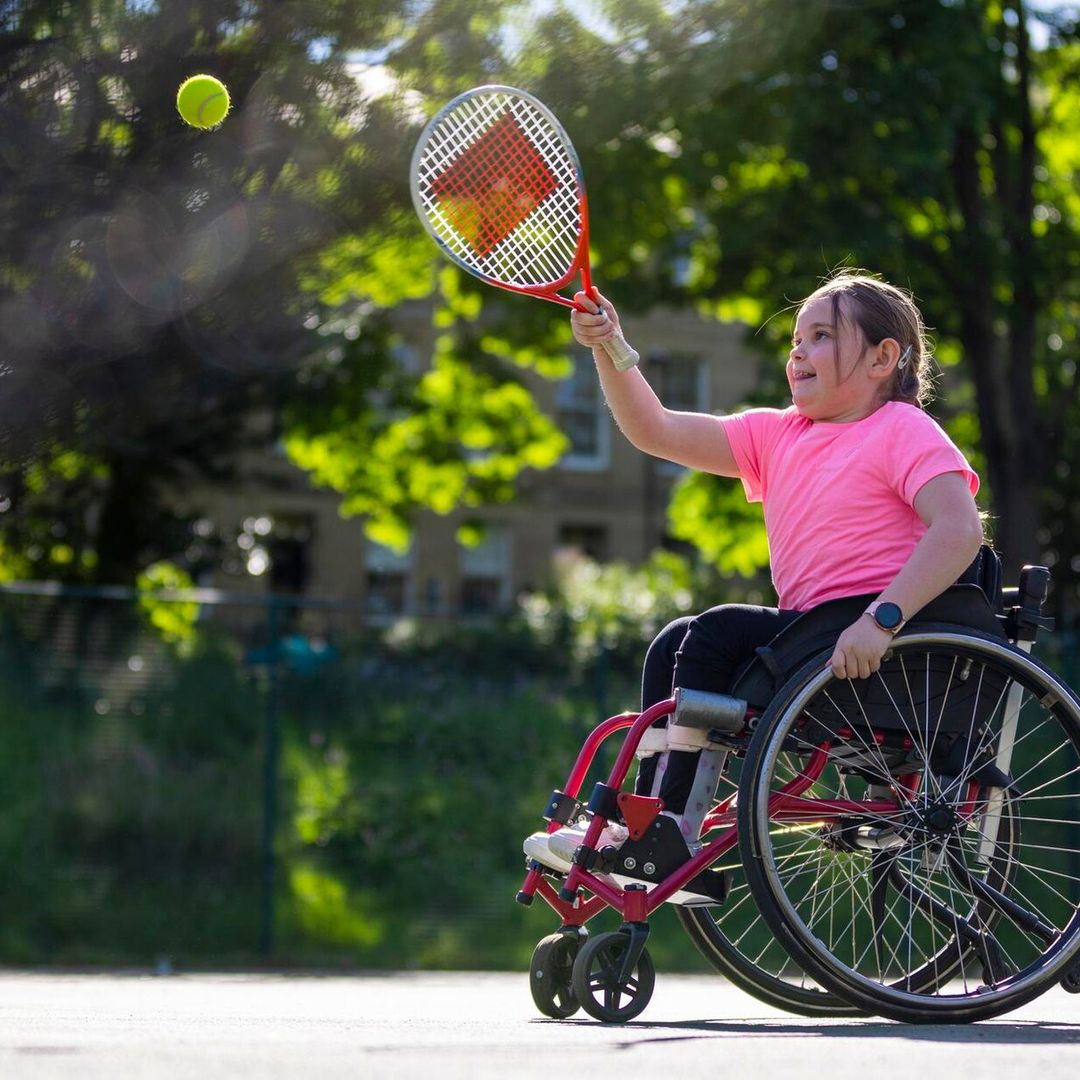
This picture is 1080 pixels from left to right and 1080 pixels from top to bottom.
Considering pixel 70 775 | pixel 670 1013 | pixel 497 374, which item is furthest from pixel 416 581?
pixel 670 1013

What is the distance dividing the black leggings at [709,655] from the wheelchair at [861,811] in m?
0.07

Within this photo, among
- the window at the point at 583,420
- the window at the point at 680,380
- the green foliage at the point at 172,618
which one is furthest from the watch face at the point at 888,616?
the window at the point at 680,380

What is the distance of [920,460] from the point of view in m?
3.83

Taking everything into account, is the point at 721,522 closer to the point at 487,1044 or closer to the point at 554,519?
the point at 487,1044

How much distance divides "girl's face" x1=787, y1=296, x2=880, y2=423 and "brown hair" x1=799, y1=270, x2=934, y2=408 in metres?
0.02

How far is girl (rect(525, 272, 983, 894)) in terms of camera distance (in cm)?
371

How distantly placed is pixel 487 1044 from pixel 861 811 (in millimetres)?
1102

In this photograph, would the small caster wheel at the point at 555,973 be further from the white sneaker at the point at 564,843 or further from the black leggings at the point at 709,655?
the black leggings at the point at 709,655

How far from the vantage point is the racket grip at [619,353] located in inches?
163

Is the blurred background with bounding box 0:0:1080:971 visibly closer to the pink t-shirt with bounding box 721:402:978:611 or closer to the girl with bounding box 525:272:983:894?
the girl with bounding box 525:272:983:894

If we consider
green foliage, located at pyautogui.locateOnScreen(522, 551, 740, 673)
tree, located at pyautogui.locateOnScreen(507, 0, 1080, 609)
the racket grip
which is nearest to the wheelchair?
the racket grip

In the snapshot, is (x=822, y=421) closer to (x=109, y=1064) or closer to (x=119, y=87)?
(x=109, y=1064)

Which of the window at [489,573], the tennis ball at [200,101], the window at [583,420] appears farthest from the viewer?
the window at [489,573]

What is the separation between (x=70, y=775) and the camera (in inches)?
339
